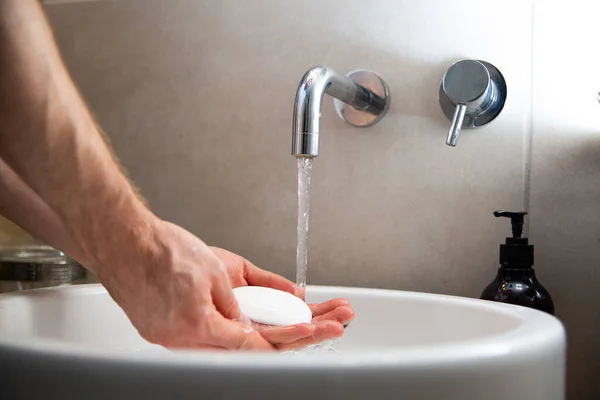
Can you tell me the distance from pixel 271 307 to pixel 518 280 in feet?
0.90

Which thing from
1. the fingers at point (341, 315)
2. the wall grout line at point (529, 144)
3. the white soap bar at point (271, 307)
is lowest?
the fingers at point (341, 315)

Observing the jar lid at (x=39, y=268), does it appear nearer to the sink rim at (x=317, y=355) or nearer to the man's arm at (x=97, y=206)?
the man's arm at (x=97, y=206)

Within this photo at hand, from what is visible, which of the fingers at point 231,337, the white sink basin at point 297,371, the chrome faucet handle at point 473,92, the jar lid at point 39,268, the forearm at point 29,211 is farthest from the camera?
the jar lid at point 39,268

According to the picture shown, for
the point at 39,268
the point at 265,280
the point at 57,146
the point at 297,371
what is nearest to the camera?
the point at 297,371

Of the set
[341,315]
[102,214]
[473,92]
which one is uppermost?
[473,92]

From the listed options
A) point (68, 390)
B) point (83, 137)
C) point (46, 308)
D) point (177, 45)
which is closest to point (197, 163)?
point (177, 45)

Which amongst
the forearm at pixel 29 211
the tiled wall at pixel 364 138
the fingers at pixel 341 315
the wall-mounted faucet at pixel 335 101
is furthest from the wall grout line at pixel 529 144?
the forearm at pixel 29 211

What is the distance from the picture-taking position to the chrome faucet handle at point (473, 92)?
0.71 m

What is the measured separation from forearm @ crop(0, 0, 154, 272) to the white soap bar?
0.43 feet

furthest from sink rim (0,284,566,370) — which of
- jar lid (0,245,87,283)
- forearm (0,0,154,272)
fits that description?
jar lid (0,245,87,283)

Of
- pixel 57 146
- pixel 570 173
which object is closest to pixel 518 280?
pixel 570 173

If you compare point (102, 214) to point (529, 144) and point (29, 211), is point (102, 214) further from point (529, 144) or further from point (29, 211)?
point (529, 144)

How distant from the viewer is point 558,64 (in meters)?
0.75

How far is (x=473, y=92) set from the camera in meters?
0.71
